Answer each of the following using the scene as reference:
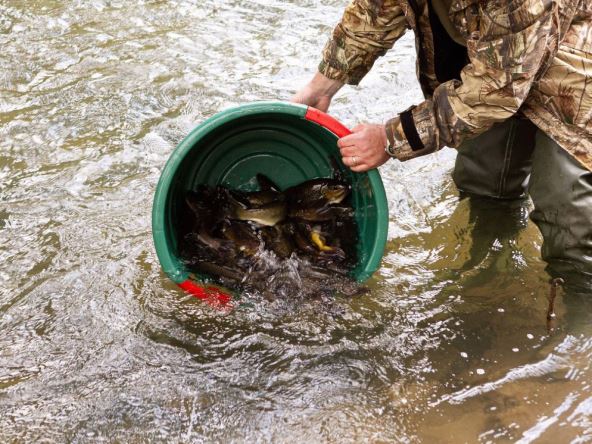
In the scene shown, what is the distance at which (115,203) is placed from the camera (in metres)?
3.62

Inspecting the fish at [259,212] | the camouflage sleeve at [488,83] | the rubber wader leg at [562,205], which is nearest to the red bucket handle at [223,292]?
the camouflage sleeve at [488,83]

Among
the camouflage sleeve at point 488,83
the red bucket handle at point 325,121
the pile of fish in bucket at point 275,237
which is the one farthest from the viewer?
the pile of fish in bucket at point 275,237

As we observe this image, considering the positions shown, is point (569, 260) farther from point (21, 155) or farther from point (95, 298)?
point (21, 155)

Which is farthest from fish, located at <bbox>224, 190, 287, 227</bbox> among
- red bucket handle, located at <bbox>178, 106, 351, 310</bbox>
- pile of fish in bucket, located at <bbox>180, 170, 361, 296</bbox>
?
red bucket handle, located at <bbox>178, 106, 351, 310</bbox>

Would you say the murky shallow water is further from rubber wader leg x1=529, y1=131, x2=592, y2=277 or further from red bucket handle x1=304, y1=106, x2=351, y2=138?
red bucket handle x1=304, y1=106, x2=351, y2=138

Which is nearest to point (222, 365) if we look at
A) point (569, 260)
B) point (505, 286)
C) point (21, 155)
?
point (505, 286)

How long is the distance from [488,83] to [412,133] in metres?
0.32

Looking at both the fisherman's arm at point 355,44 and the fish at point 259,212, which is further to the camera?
the fish at point 259,212

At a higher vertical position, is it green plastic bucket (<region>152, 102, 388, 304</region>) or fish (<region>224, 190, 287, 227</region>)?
green plastic bucket (<region>152, 102, 388, 304</region>)

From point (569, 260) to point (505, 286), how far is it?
296 millimetres

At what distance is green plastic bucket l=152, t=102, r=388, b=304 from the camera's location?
2566mm

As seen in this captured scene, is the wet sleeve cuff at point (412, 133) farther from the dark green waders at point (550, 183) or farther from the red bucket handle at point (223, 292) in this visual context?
the dark green waders at point (550, 183)

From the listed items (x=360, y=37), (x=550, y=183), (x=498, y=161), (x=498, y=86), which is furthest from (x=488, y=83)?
(x=498, y=161)

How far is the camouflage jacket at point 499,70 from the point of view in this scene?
2223mm
